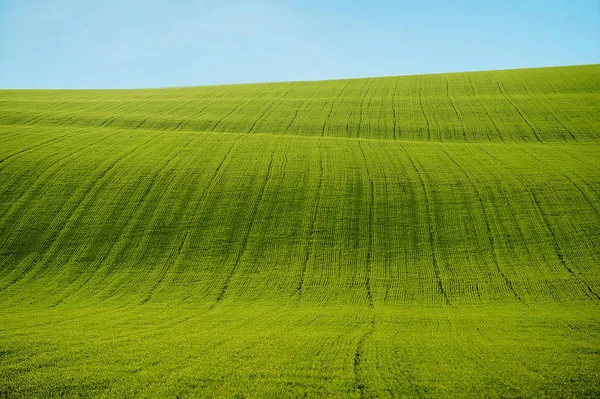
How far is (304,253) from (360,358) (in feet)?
37.0

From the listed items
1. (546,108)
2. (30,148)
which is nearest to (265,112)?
(30,148)

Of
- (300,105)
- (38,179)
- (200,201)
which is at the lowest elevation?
(200,201)

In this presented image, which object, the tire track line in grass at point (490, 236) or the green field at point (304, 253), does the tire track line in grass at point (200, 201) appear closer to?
the green field at point (304, 253)

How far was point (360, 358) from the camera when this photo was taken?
12484 mm

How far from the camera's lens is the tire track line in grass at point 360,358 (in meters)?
10.6

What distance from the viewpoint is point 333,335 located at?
48.7 ft

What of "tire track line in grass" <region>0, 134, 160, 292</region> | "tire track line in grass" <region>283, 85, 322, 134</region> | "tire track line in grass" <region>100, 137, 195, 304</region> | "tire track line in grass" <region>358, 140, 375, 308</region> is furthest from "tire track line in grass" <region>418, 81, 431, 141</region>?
"tire track line in grass" <region>0, 134, 160, 292</region>

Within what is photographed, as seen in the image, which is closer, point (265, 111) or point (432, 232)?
Result: point (432, 232)

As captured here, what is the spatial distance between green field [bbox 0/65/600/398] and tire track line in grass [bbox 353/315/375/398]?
0.10 m

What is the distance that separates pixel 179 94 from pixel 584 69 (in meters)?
47.9

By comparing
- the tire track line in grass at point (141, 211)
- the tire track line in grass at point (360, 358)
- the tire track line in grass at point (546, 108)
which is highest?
the tire track line in grass at point (546, 108)

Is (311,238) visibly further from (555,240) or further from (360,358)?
(360,358)

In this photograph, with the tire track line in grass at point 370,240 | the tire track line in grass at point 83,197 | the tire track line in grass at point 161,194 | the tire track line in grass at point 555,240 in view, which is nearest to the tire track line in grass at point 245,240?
the tire track line in grass at point 161,194

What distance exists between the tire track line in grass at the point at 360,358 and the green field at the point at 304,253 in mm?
95
